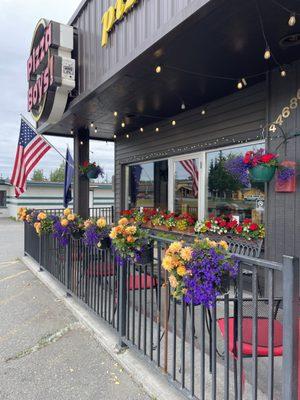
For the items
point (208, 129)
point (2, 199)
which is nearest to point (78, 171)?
point (208, 129)

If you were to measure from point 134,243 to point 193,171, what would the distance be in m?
3.57

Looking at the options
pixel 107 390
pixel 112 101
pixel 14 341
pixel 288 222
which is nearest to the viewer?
pixel 107 390

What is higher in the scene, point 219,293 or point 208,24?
point 208,24

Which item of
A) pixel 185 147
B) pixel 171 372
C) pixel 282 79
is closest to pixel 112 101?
pixel 185 147

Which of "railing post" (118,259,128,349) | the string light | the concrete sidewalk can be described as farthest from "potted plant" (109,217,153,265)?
the string light

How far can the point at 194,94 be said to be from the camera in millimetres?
4984

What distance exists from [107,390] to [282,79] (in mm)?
3669

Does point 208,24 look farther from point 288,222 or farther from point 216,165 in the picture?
point 216,165

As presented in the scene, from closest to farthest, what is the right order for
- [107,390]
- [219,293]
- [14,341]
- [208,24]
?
[219,293] → [107,390] → [208,24] → [14,341]

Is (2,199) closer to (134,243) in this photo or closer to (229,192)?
(229,192)

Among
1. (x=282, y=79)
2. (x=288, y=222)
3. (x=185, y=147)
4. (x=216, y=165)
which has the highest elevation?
(x=282, y=79)

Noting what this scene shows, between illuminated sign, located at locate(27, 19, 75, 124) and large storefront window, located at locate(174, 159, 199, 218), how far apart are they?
8.02 feet

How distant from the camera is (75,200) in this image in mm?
7109

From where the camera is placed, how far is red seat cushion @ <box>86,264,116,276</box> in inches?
126
